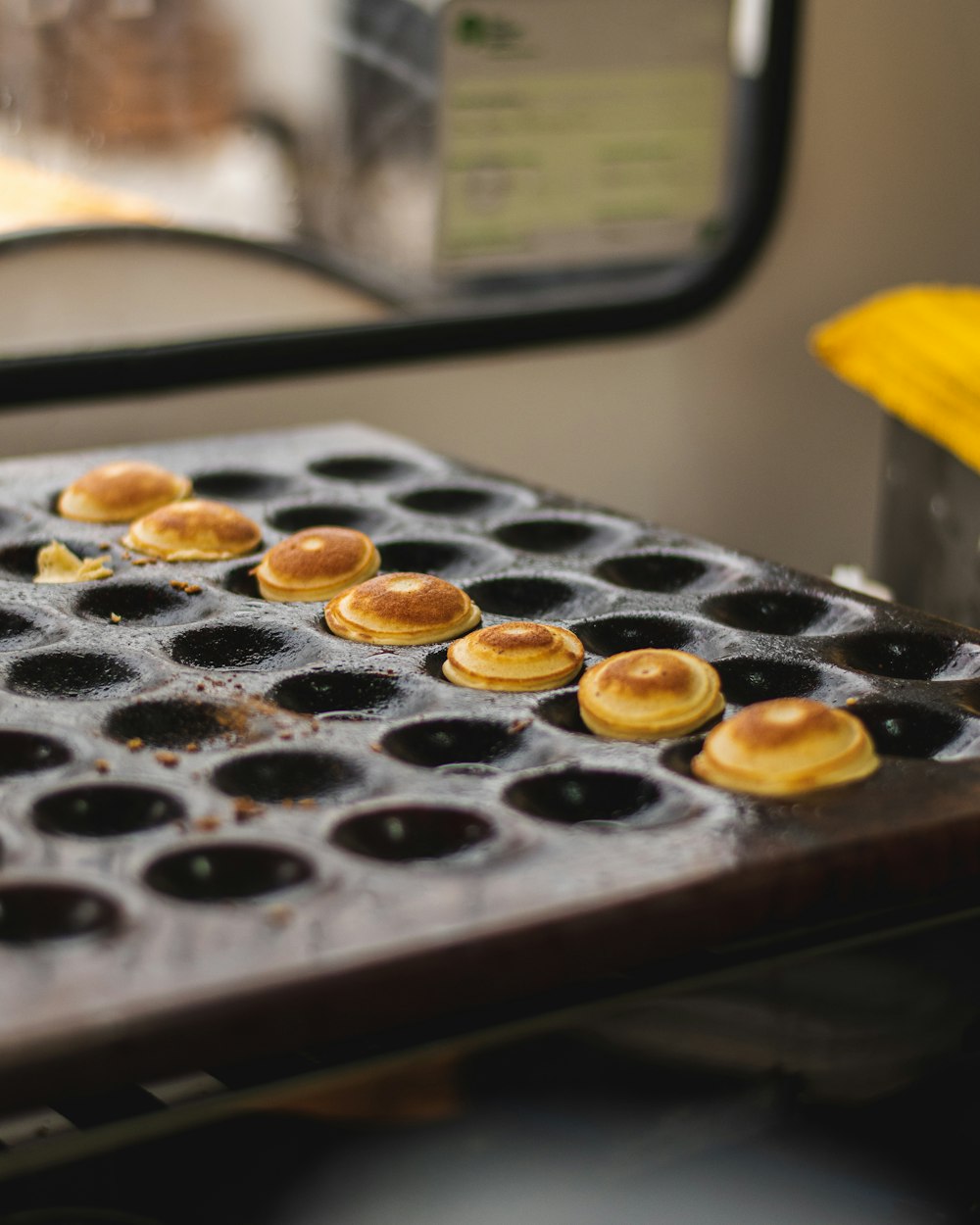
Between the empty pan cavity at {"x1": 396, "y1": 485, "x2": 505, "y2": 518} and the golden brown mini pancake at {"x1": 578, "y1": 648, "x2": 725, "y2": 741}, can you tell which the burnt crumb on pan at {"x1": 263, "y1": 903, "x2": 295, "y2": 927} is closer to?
the golden brown mini pancake at {"x1": 578, "y1": 648, "x2": 725, "y2": 741}

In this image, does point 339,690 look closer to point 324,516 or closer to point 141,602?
point 141,602

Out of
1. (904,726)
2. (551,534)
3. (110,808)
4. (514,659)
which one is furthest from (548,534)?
(110,808)

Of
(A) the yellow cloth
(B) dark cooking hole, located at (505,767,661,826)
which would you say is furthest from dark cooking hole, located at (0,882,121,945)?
(A) the yellow cloth

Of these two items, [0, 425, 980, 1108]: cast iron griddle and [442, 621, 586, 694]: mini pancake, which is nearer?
[0, 425, 980, 1108]: cast iron griddle

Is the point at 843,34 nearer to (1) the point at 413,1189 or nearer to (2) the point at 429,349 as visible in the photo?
(2) the point at 429,349

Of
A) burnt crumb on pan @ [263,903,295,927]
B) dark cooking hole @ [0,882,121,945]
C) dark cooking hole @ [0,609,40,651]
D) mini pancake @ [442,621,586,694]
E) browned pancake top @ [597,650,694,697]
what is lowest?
dark cooking hole @ [0,882,121,945]

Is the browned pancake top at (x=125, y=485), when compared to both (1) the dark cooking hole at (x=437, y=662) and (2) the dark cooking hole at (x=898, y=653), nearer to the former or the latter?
(1) the dark cooking hole at (x=437, y=662)
